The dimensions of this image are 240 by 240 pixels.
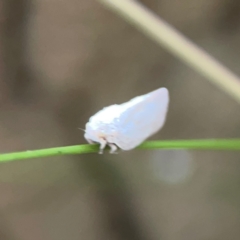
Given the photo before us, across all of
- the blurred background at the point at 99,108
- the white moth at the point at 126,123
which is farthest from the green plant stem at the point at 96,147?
the blurred background at the point at 99,108

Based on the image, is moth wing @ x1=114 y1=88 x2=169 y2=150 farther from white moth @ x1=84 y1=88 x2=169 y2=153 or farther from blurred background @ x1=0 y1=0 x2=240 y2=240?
blurred background @ x1=0 y1=0 x2=240 y2=240

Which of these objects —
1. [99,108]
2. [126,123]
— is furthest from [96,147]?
[99,108]

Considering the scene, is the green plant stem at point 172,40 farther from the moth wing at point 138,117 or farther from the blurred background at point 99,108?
the blurred background at point 99,108

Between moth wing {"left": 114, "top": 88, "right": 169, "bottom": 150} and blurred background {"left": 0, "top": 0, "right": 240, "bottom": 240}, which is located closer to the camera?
moth wing {"left": 114, "top": 88, "right": 169, "bottom": 150}

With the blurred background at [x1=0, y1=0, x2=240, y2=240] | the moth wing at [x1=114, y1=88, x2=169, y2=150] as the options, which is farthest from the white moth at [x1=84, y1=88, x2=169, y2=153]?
the blurred background at [x1=0, y1=0, x2=240, y2=240]

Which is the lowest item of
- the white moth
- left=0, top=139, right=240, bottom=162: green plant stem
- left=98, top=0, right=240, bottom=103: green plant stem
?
left=0, top=139, right=240, bottom=162: green plant stem

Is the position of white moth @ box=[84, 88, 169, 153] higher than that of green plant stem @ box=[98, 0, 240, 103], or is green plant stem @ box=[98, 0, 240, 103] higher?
green plant stem @ box=[98, 0, 240, 103]

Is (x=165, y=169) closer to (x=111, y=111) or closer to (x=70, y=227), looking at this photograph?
(x=70, y=227)
